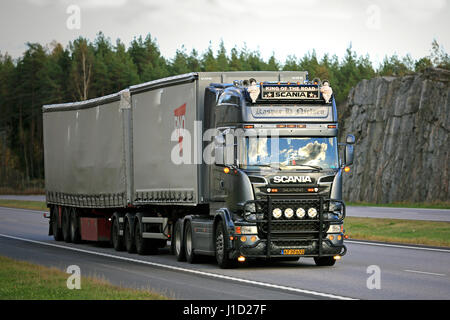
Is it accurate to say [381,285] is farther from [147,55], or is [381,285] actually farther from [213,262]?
[147,55]

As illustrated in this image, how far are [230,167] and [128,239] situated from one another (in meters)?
7.69

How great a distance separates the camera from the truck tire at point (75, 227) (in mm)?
31273

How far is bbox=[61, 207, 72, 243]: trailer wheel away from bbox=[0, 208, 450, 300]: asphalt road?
3.51m

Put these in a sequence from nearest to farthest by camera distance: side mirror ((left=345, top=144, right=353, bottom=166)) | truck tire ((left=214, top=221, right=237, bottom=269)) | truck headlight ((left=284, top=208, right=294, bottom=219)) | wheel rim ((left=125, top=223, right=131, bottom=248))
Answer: truck headlight ((left=284, top=208, right=294, bottom=219)), truck tire ((left=214, top=221, right=237, bottom=269)), side mirror ((left=345, top=144, right=353, bottom=166)), wheel rim ((left=125, top=223, right=131, bottom=248))

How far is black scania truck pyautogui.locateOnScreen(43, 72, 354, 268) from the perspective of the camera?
1953 centimetres

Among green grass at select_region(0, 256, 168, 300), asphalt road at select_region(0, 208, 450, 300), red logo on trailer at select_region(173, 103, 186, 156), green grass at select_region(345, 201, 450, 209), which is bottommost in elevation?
green grass at select_region(345, 201, 450, 209)

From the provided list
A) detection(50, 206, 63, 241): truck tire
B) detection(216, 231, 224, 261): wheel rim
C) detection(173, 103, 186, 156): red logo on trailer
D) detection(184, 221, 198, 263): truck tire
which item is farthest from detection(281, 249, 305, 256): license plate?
detection(50, 206, 63, 241): truck tire

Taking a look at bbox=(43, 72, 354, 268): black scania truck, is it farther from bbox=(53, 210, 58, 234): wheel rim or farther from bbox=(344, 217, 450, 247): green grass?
bbox=(344, 217, 450, 247): green grass

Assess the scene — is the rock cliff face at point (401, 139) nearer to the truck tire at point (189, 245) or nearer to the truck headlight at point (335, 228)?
the truck tire at point (189, 245)

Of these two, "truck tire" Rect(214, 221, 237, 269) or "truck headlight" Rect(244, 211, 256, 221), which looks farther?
"truck tire" Rect(214, 221, 237, 269)

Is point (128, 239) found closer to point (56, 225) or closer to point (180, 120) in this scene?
point (180, 120)

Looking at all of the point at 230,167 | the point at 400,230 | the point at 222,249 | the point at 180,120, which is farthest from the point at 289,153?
the point at 400,230

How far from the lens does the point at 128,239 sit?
87.3 feet
